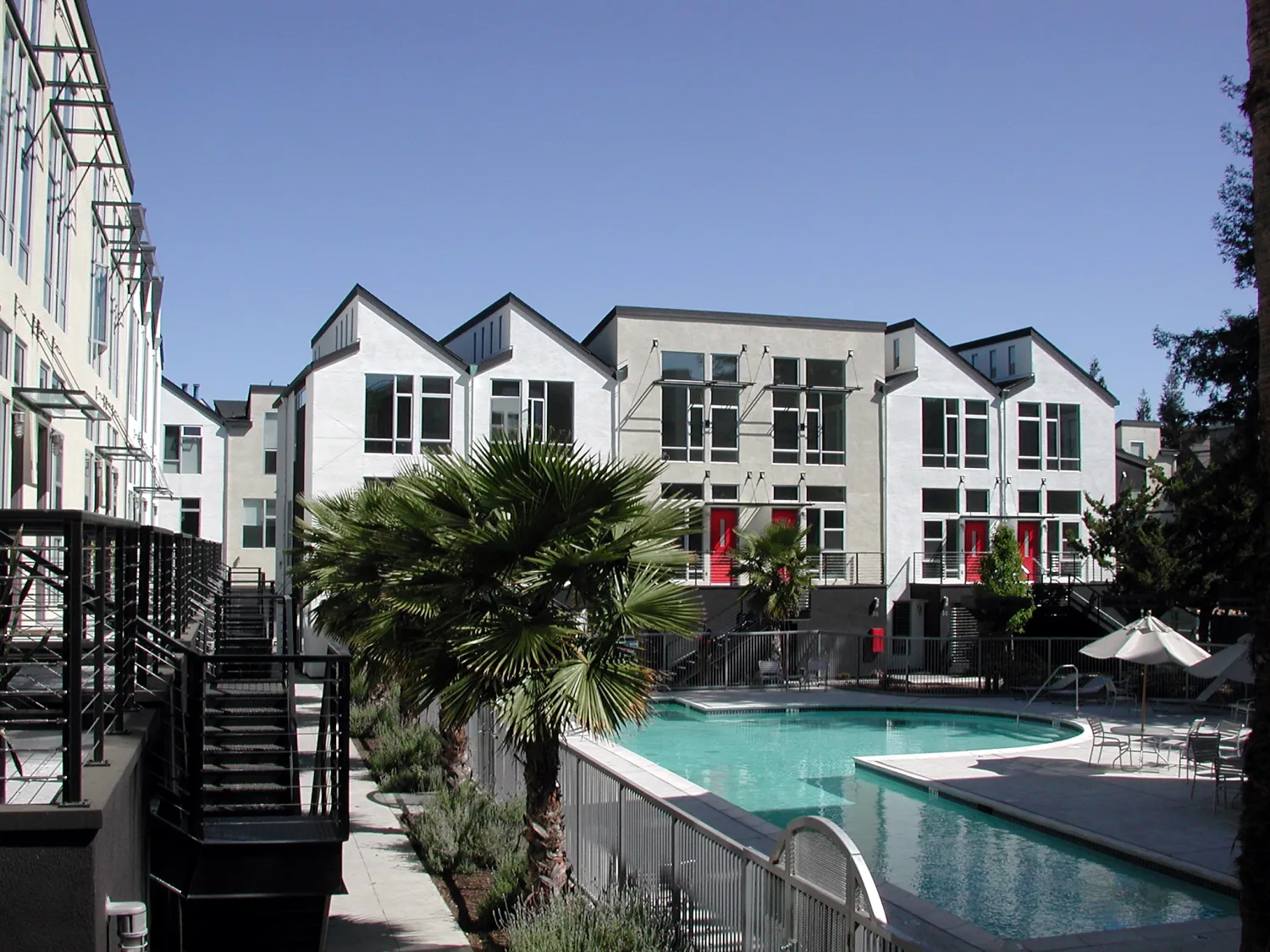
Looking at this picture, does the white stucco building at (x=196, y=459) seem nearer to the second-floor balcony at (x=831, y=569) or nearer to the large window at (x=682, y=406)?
the large window at (x=682, y=406)

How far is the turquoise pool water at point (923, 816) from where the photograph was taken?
1148 centimetres

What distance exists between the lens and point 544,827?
9.70 m

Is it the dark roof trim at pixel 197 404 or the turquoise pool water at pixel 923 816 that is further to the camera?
the dark roof trim at pixel 197 404

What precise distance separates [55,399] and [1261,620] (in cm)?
1408

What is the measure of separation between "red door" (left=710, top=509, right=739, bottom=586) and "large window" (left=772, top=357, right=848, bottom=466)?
2.50 metres

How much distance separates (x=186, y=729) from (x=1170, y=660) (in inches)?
586

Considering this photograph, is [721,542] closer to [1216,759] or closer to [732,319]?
[732,319]

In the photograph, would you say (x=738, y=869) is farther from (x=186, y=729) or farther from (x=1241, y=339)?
(x=1241, y=339)

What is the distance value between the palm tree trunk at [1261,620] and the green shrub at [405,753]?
1262cm

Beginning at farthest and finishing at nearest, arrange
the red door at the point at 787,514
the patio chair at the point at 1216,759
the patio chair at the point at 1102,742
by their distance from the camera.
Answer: the red door at the point at 787,514 → the patio chair at the point at 1102,742 → the patio chair at the point at 1216,759

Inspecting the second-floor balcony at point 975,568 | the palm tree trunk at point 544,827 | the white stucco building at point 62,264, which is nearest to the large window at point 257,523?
the white stucco building at point 62,264

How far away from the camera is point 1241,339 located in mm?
26844

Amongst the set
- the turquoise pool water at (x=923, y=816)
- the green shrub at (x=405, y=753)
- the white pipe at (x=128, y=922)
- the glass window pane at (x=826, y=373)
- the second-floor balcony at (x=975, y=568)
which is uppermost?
the glass window pane at (x=826, y=373)

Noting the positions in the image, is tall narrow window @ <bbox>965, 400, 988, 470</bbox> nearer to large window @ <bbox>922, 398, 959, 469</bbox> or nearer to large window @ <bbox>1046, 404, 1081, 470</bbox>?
large window @ <bbox>922, 398, 959, 469</bbox>
